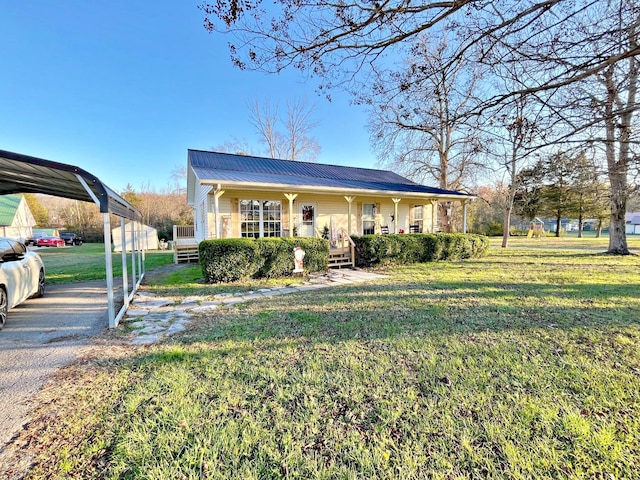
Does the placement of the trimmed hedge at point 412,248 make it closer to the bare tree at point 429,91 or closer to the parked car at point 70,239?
the bare tree at point 429,91

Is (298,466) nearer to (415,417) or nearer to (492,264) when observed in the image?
(415,417)

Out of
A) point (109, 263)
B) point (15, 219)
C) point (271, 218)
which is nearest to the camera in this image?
point (109, 263)

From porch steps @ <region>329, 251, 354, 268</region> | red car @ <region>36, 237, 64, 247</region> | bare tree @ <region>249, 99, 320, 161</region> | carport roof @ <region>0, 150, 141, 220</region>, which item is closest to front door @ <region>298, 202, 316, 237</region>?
porch steps @ <region>329, 251, 354, 268</region>

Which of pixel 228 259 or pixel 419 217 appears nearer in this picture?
pixel 228 259

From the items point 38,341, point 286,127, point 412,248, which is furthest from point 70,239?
point 412,248

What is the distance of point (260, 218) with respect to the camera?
11.4 m

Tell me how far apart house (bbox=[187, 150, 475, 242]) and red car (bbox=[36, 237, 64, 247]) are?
18.6 metres

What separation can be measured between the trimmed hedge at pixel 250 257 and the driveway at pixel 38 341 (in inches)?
97.7

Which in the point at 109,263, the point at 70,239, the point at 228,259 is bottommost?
the point at 228,259

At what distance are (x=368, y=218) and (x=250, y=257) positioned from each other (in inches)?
303

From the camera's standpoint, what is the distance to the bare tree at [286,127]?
25.7m

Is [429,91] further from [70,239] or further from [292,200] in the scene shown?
[70,239]

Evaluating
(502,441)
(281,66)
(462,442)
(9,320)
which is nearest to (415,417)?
(462,442)

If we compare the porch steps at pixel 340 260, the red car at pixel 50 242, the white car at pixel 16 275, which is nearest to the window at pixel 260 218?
the porch steps at pixel 340 260
